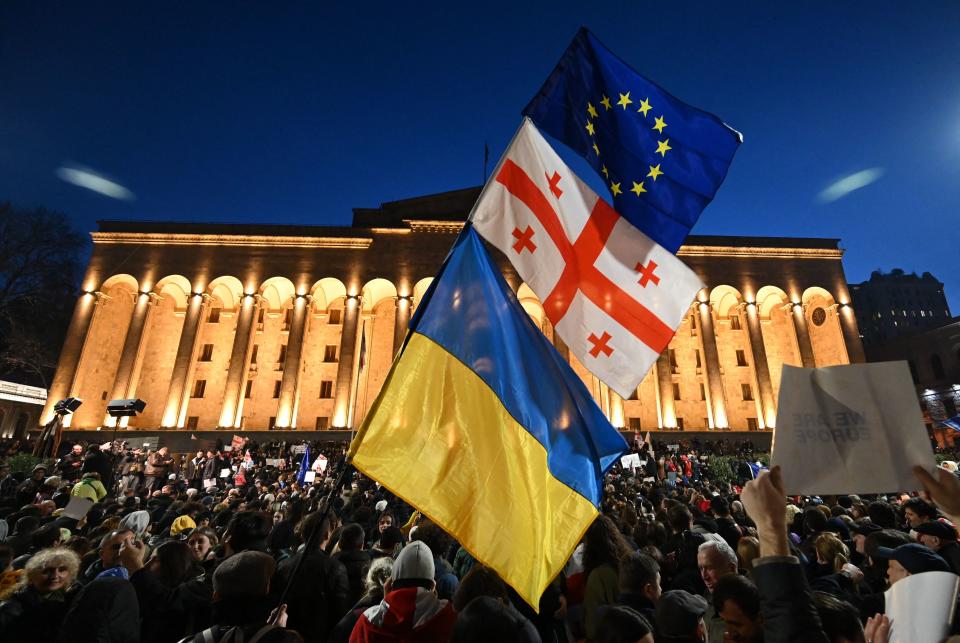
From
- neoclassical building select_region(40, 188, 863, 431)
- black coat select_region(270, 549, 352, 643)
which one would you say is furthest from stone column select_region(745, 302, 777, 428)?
black coat select_region(270, 549, 352, 643)

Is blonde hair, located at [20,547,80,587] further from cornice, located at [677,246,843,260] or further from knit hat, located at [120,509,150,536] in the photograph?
cornice, located at [677,246,843,260]

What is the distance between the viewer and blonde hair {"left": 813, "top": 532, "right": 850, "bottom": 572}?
176 inches

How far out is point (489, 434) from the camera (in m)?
3.50

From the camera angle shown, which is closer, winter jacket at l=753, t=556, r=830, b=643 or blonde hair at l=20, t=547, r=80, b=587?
winter jacket at l=753, t=556, r=830, b=643

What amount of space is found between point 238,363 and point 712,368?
101 feet

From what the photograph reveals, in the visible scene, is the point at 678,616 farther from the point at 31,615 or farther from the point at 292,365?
the point at 292,365

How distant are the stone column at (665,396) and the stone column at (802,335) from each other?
8.85 meters

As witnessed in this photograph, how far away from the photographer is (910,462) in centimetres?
220

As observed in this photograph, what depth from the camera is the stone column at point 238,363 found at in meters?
32.1

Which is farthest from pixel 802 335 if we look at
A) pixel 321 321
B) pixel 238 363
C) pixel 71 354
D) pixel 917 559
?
pixel 71 354

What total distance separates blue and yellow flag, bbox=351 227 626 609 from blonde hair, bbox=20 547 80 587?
218 cm

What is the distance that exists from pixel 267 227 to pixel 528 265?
117ft

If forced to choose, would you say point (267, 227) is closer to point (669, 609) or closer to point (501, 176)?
point (501, 176)

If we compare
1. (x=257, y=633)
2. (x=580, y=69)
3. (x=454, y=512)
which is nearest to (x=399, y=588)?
(x=454, y=512)
